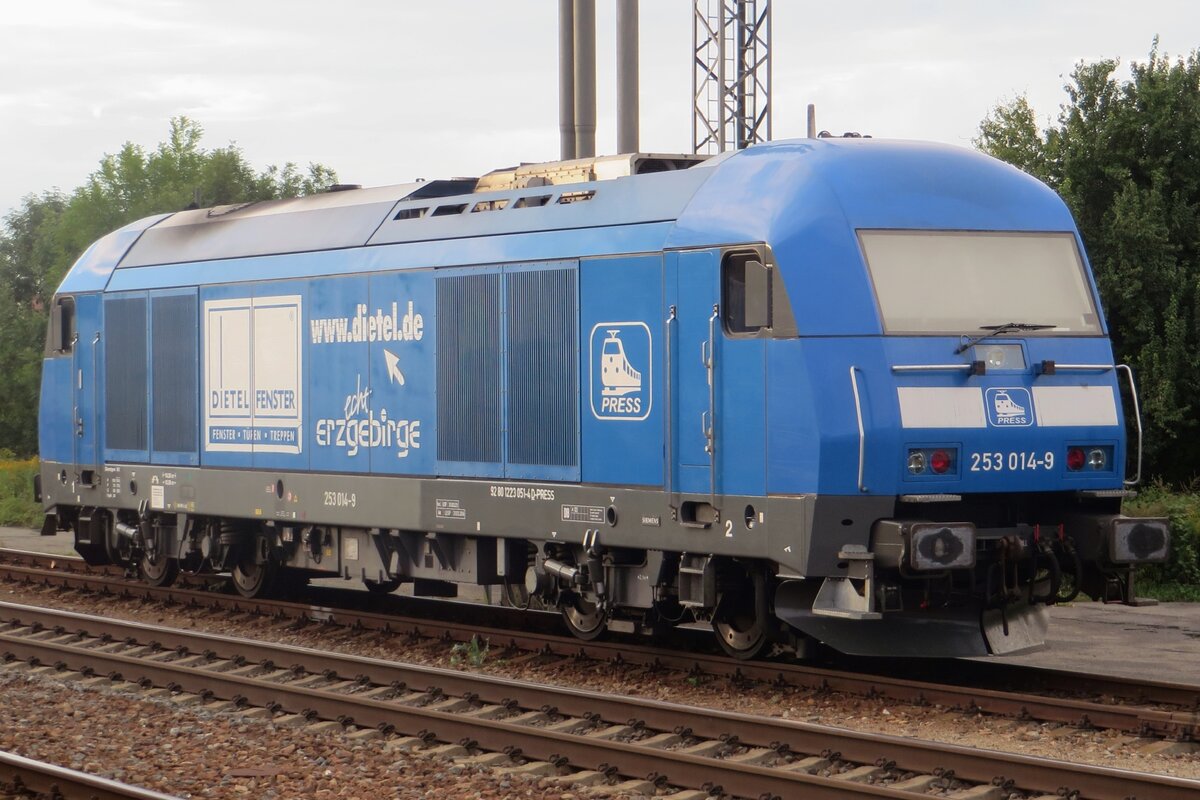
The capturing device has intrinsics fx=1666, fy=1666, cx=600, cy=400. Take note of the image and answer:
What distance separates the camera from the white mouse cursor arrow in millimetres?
13979

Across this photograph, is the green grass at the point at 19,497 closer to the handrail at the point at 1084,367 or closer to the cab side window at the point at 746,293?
the cab side window at the point at 746,293

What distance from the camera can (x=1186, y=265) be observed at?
83.1 feet

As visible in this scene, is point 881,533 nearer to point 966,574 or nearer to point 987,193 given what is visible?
point 966,574

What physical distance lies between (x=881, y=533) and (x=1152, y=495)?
457 inches

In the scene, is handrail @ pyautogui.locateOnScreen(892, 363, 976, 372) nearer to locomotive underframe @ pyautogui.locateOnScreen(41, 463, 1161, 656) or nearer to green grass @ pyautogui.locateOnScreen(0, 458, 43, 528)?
locomotive underframe @ pyautogui.locateOnScreen(41, 463, 1161, 656)

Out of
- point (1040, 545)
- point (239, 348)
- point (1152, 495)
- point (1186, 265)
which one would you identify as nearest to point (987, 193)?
point (1040, 545)

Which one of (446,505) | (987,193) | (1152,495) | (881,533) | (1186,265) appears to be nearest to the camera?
(881,533)

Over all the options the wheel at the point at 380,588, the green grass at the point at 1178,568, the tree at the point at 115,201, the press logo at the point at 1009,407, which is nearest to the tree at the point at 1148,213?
the green grass at the point at 1178,568

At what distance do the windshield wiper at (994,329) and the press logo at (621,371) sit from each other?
2189 mm

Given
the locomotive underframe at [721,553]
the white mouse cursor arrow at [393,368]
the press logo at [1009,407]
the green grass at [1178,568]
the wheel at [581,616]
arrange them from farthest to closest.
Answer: the green grass at [1178,568] → the white mouse cursor arrow at [393,368] → the wheel at [581,616] → the press logo at [1009,407] → the locomotive underframe at [721,553]

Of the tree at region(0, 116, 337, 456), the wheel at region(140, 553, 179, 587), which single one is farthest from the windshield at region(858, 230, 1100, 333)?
the tree at region(0, 116, 337, 456)

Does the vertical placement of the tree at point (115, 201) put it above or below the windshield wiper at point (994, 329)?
above

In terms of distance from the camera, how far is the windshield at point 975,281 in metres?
10.6

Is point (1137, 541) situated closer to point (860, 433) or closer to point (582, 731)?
point (860, 433)
